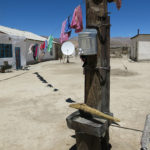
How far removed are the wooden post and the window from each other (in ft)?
46.9

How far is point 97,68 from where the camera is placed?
2574mm

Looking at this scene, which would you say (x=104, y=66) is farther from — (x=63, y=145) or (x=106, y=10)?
(x=63, y=145)

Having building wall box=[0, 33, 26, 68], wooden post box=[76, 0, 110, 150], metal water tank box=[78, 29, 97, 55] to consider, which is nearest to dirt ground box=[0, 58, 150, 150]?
wooden post box=[76, 0, 110, 150]

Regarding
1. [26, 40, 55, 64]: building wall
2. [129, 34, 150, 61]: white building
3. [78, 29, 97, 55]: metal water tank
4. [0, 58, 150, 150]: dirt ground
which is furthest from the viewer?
[129, 34, 150, 61]: white building

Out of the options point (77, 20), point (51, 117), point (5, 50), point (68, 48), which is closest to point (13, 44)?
point (5, 50)

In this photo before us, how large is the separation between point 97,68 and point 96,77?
136mm

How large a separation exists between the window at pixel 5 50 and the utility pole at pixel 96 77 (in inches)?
562

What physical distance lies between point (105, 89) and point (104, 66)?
36cm

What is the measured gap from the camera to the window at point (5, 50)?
1525 centimetres

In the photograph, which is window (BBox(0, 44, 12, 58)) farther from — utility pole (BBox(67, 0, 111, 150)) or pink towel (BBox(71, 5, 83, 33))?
utility pole (BBox(67, 0, 111, 150))

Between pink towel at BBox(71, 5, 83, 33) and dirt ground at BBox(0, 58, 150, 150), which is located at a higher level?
pink towel at BBox(71, 5, 83, 33)

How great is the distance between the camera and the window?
15250mm

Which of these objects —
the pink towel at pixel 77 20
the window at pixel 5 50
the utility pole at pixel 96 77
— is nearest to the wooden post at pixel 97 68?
the utility pole at pixel 96 77

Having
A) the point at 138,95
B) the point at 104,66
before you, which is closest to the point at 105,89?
the point at 104,66
